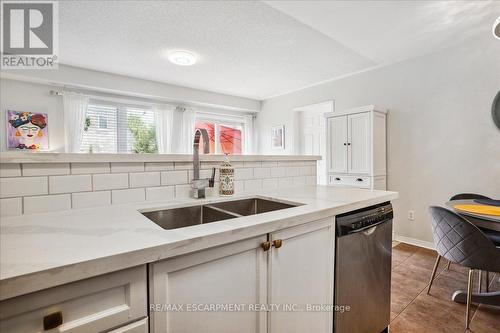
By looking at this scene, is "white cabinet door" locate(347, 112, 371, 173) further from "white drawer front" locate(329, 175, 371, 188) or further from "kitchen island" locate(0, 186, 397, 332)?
"kitchen island" locate(0, 186, 397, 332)

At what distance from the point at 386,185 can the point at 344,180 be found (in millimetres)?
576

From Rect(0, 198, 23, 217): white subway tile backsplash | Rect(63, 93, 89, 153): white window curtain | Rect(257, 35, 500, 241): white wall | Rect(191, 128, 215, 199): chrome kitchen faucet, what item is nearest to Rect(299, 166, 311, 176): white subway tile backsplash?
Rect(191, 128, 215, 199): chrome kitchen faucet

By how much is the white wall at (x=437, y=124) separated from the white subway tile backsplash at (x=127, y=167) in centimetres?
332

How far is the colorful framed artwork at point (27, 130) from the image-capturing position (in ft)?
10.7

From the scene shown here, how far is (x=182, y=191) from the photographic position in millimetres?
1275

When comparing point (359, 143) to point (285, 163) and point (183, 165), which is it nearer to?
point (285, 163)

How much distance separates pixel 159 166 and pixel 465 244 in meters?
1.88

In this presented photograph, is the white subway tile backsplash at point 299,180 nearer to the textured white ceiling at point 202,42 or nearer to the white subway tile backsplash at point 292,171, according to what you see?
the white subway tile backsplash at point 292,171

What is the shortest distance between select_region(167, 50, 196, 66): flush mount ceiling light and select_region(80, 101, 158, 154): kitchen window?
1.45m

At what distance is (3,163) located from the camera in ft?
2.79

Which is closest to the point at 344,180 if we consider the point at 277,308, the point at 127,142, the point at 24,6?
the point at 277,308

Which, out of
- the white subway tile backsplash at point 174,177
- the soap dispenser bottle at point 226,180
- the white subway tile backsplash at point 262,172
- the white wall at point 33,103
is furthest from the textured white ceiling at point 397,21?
the white wall at point 33,103

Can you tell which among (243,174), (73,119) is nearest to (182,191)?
(243,174)

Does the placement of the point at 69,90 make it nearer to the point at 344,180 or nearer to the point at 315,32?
the point at 315,32
